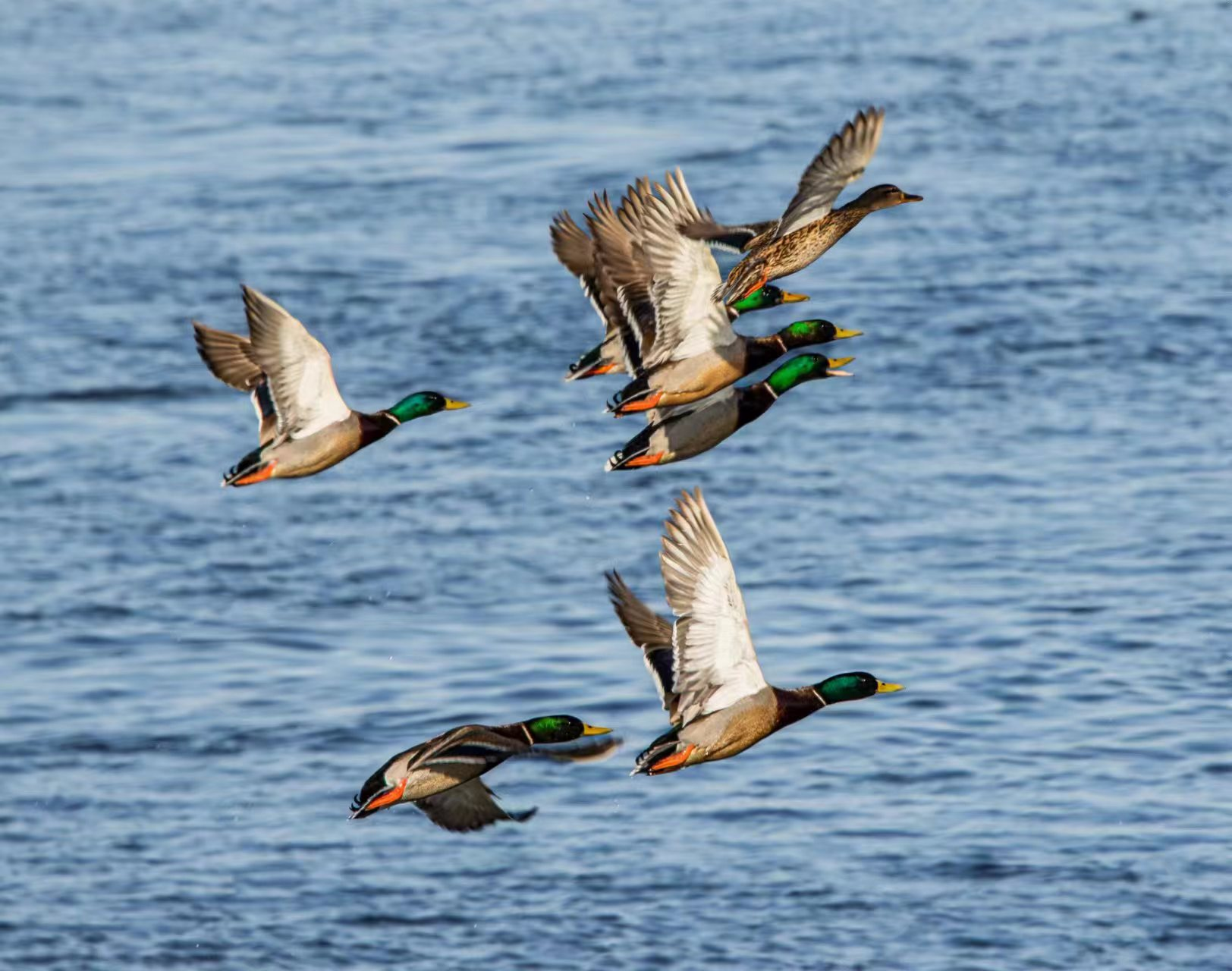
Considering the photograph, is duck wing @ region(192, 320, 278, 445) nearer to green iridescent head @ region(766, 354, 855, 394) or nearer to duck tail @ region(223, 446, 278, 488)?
duck tail @ region(223, 446, 278, 488)

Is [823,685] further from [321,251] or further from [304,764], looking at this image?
[321,251]

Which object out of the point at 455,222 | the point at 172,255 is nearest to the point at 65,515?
the point at 172,255

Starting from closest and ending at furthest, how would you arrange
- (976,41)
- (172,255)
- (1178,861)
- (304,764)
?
(1178,861) → (304,764) → (172,255) → (976,41)

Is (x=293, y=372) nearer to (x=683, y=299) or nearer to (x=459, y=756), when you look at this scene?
(x=683, y=299)

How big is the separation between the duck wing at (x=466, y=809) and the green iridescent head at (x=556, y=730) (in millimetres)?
986

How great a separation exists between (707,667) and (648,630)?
145cm

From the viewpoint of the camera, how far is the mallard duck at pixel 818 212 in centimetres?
1149

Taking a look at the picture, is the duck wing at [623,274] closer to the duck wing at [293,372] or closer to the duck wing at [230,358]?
the duck wing at [293,372]

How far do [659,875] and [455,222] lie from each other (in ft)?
79.2

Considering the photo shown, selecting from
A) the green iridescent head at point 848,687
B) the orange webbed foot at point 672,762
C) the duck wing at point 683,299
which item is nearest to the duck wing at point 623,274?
the duck wing at point 683,299

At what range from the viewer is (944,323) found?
1763 inches

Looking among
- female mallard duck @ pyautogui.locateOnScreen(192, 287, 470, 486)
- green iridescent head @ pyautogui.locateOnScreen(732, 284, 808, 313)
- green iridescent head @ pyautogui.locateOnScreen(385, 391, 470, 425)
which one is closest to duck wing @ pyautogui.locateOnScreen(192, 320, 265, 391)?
female mallard duck @ pyautogui.locateOnScreen(192, 287, 470, 486)

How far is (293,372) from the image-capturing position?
12.2 m

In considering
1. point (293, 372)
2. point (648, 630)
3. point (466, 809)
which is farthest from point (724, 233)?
point (466, 809)
